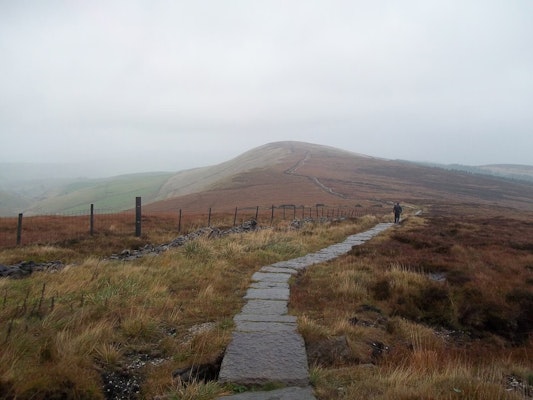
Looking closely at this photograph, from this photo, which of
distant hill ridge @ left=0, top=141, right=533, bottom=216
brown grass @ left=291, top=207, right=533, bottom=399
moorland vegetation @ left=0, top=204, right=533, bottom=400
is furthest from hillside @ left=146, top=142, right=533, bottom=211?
moorland vegetation @ left=0, top=204, right=533, bottom=400

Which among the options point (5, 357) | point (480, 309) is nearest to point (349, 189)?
point (480, 309)

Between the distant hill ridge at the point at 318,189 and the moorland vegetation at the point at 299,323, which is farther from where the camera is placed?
the distant hill ridge at the point at 318,189

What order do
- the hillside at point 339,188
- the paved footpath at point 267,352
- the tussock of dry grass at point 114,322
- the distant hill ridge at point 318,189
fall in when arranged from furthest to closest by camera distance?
Result: 1. the distant hill ridge at point 318,189
2. the hillside at point 339,188
3. the paved footpath at point 267,352
4. the tussock of dry grass at point 114,322

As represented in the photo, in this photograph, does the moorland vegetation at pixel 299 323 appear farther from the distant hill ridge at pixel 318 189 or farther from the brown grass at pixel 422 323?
the distant hill ridge at pixel 318 189

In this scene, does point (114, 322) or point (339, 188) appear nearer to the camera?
point (114, 322)

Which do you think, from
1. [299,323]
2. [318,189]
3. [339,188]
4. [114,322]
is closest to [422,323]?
[299,323]

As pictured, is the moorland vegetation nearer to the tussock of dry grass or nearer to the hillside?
the tussock of dry grass

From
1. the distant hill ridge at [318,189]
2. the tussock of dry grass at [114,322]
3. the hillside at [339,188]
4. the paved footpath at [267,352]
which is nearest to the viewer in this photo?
the tussock of dry grass at [114,322]

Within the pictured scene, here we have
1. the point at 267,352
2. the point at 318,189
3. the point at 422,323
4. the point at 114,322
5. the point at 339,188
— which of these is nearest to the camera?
the point at 267,352

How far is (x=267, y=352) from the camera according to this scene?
512cm

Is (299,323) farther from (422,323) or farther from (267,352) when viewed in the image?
(422,323)

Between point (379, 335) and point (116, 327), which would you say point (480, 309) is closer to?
point (379, 335)

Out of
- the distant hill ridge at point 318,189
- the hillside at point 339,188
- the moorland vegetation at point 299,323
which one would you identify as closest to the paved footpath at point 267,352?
the moorland vegetation at point 299,323

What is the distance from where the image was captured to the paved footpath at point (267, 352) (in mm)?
4310
